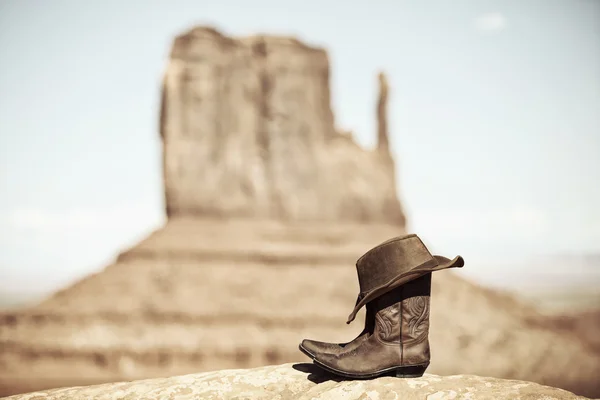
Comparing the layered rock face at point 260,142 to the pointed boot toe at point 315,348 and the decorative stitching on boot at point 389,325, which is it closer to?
the pointed boot toe at point 315,348

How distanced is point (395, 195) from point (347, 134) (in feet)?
13.6

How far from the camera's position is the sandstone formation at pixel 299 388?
4992 mm

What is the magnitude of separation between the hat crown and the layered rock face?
94.8 ft

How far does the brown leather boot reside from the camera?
5297 millimetres

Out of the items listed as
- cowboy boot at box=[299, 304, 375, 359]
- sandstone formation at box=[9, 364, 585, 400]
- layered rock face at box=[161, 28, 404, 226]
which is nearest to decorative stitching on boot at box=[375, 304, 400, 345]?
cowboy boot at box=[299, 304, 375, 359]

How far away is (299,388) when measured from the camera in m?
5.47

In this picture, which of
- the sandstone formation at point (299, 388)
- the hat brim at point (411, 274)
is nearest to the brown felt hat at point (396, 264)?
the hat brim at point (411, 274)

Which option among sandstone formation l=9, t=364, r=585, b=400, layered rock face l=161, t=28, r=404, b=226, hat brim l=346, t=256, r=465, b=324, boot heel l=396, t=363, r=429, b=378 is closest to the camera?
sandstone formation l=9, t=364, r=585, b=400

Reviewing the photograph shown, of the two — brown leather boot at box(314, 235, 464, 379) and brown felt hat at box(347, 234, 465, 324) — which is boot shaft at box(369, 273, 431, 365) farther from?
brown felt hat at box(347, 234, 465, 324)

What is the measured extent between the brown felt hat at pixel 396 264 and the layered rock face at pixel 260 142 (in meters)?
28.9

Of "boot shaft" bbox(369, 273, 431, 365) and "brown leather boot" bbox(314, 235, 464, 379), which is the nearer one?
"brown leather boot" bbox(314, 235, 464, 379)

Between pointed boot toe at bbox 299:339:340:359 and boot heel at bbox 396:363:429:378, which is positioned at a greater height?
pointed boot toe at bbox 299:339:340:359

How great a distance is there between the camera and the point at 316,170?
1422 inches

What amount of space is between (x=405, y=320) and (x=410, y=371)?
0.38 meters
